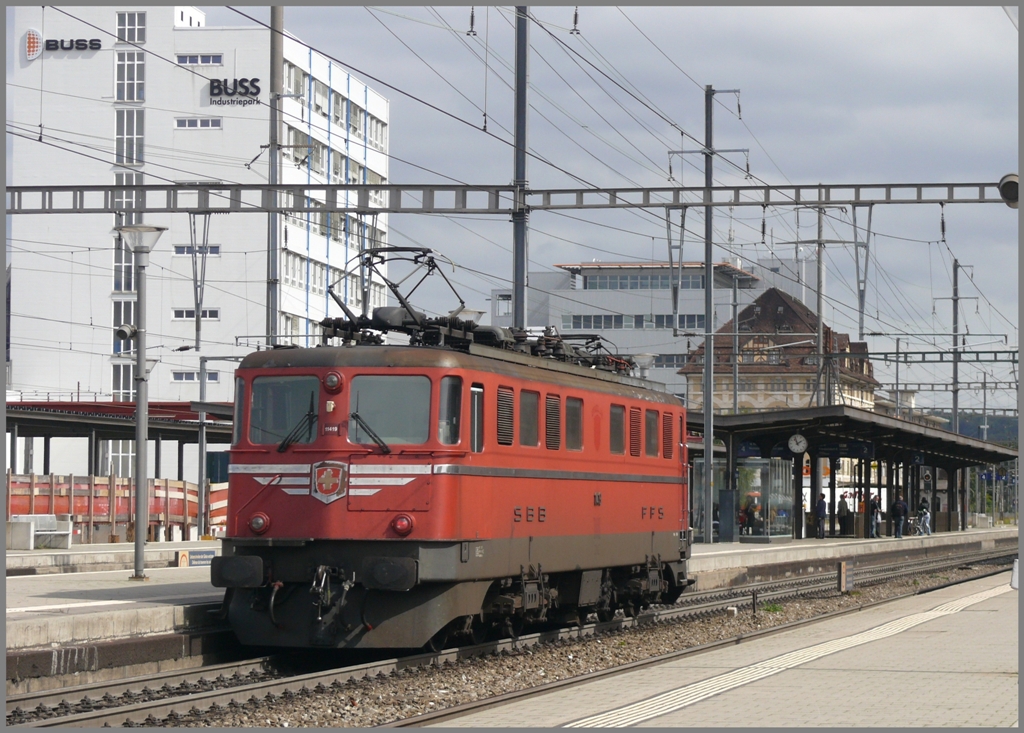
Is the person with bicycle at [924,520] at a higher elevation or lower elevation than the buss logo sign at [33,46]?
lower

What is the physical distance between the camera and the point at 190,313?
76.0 m

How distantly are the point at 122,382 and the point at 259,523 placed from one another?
64.8 metres

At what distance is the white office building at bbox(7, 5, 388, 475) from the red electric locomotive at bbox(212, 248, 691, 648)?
61570 mm

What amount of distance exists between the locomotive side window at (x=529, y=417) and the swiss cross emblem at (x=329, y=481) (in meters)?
2.26

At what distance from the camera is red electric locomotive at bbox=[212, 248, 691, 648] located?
14.5 m

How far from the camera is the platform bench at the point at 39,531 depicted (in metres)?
30.4

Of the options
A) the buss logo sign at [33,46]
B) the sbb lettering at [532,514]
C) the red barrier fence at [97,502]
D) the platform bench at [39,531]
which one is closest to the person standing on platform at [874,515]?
the red barrier fence at [97,502]

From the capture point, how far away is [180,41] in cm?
7744

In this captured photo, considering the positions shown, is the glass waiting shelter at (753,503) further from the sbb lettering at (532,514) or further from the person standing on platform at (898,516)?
the sbb lettering at (532,514)

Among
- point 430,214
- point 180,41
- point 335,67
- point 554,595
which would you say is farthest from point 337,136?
point 554,595

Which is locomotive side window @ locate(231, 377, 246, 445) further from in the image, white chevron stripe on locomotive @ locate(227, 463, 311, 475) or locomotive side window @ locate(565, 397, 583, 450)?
locomotive side window @ locate(565, 397, 583, 450)

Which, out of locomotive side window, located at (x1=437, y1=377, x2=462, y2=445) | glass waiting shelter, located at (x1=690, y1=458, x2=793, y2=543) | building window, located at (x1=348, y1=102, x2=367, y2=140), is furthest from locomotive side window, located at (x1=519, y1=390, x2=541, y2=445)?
building window, located at (x1=348, y1=102, x2=367, y2=140)

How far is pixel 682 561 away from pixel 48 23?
66380mm

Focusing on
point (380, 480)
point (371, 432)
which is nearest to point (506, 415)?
point (371, 432)
